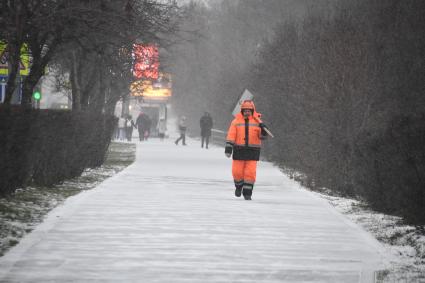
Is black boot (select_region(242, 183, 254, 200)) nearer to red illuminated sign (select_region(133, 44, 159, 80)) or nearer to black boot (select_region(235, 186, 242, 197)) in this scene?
black boot (select_region(235, 186, 242, 197))

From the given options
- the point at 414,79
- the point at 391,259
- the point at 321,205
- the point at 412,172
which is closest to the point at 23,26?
the point at 321,205

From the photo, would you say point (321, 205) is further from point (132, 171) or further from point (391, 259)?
point (132, 171)

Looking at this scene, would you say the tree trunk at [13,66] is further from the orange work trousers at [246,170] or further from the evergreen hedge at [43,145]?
the orange work trousers at [246,170]

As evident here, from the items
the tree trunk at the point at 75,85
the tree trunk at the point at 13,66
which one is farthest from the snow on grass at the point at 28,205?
the tree trunk at the point at 75,85

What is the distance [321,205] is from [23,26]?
6066mm

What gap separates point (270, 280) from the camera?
9.12 m

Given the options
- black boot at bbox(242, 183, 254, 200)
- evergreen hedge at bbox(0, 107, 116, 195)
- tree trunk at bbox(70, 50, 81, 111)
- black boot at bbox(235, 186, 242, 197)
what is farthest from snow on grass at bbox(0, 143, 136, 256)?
tree trunk at bbox(70, 50, 81, 111)

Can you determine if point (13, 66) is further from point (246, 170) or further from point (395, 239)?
point (395, 239)

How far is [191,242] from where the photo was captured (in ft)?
38.2

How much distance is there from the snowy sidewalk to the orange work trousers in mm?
406

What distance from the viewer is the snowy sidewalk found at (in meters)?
9.41

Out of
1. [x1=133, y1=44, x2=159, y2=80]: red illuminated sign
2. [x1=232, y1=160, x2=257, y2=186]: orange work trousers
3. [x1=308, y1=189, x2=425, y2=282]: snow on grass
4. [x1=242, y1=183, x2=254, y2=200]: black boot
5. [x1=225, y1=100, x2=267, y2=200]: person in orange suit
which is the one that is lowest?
[x1=308, y1=189, x2=425, y2=282]: snow on grass

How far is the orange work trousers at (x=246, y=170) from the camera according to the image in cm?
1814

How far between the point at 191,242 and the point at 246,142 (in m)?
6.56
